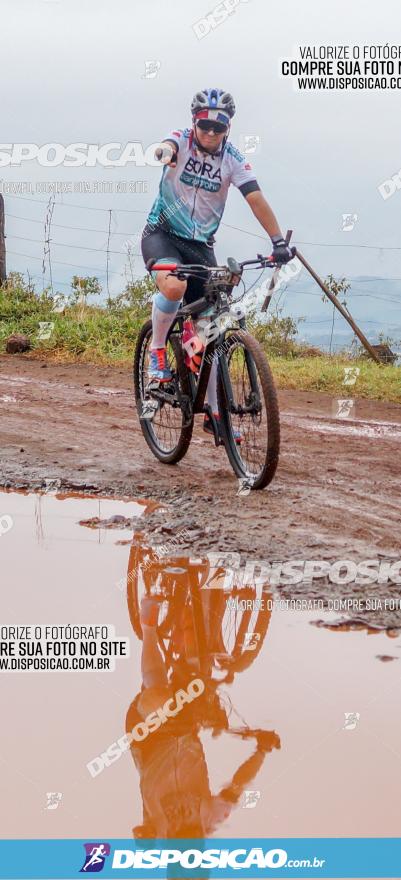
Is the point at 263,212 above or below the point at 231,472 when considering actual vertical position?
above

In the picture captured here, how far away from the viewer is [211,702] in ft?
10.2

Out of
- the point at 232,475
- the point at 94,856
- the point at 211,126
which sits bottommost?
the point at 94,856

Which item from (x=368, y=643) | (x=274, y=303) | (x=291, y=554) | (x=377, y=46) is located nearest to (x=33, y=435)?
(x=291, y=554)

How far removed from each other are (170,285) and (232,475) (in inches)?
48.7

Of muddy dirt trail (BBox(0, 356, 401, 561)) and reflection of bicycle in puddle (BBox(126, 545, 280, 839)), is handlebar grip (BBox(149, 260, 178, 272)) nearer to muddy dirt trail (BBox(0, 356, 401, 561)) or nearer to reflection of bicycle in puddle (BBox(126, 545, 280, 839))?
muddy dirt trail (BBox(0, 356, 401, 561))

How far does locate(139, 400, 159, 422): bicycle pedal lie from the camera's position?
6.91 meters

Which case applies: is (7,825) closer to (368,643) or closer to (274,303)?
(368,643)

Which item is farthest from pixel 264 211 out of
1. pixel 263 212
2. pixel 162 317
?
pixel 162 317

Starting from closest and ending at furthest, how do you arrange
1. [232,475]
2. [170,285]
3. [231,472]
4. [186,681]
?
[186,681] → [170,285] → [232,475] → [231,472]

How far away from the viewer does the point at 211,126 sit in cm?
592

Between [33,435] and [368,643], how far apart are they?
14.5 feet

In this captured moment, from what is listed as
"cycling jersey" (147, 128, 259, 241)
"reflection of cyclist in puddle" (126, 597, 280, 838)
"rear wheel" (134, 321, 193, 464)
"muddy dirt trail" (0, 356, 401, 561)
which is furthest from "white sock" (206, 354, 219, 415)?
"reflection of cyclist in puddle" (126, 597, 280, 838)

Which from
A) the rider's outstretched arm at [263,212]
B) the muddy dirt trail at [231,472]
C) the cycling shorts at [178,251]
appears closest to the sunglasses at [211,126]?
the rider's outstretched arm at [263,212]

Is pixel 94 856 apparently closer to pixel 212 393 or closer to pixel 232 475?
pixel 232 475
